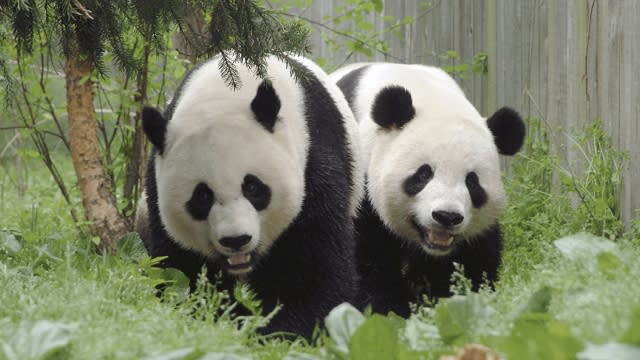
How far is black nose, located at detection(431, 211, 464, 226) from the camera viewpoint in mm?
5121

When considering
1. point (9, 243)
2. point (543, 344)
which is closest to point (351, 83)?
point (9, 243)

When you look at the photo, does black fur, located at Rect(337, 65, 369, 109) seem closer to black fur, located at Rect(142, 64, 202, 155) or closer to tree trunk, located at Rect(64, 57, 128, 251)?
tree trunk, located at Rect(64, 57, 128, 251)

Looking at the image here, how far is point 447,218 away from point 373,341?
2359 millimetres

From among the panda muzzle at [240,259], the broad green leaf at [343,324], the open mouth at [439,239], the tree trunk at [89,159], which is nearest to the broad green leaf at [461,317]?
the broad green leaf at [343,324]

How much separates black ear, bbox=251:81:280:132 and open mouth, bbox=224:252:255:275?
573 mm

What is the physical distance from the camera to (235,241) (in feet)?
14.5

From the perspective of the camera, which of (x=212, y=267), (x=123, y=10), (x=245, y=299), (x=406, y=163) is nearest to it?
(x=245, y=299)

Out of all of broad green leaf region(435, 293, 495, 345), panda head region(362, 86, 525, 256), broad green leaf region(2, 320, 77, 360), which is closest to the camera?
broad green leaf region(2, 320, 77, 360)

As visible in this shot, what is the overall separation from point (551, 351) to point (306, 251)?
7.78 feet

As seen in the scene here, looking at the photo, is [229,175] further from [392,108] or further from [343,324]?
[343,324]

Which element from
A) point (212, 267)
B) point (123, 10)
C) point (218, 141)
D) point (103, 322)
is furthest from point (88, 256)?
point (103, 322)

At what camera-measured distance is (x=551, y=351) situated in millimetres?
2504

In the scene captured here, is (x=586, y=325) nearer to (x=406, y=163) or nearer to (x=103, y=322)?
(x=103, y=322)

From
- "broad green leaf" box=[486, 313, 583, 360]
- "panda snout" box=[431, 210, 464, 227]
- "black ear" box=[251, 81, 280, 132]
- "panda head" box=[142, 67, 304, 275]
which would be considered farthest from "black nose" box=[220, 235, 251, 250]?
"broad green leaf" box=[486, 313, 583, 360]
